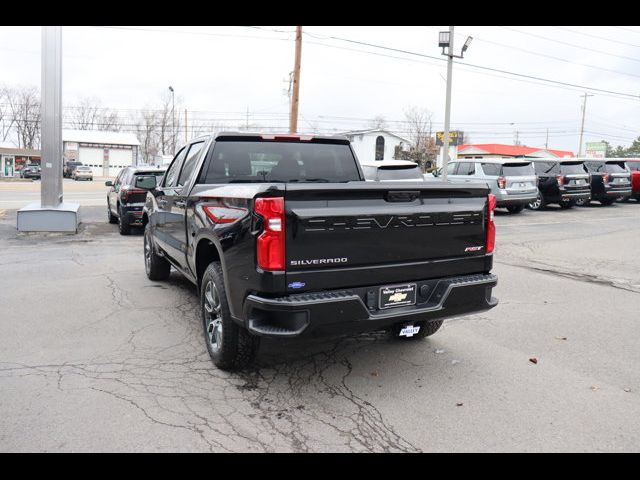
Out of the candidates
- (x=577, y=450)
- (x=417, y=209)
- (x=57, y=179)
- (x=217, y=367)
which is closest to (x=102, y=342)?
(x=217, y=367)

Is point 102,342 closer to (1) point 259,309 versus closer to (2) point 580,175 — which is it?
(1) point 259,309

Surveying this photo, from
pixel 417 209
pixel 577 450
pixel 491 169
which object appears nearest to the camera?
pixel 577 450

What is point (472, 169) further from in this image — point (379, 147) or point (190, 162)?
point (379, 147)

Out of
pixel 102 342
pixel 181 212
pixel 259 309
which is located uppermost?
pixel 181 212

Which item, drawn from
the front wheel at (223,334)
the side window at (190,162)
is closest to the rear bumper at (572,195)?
the side window at (190,162)

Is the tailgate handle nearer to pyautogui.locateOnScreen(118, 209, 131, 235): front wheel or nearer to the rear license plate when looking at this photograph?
the rear license plate

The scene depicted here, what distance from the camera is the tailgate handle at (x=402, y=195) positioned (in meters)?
3.79

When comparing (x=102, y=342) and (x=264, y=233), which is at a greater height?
(x=264, y=233)

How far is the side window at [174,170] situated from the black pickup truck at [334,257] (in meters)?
1.60

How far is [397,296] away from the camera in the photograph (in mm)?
3867

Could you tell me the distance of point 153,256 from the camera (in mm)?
7441

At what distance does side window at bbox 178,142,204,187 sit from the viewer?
18.6ft

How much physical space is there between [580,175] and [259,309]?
1831 centimetres

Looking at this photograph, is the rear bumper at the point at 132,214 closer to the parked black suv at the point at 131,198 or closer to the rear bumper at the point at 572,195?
the parked black suv at the point at 131,198
